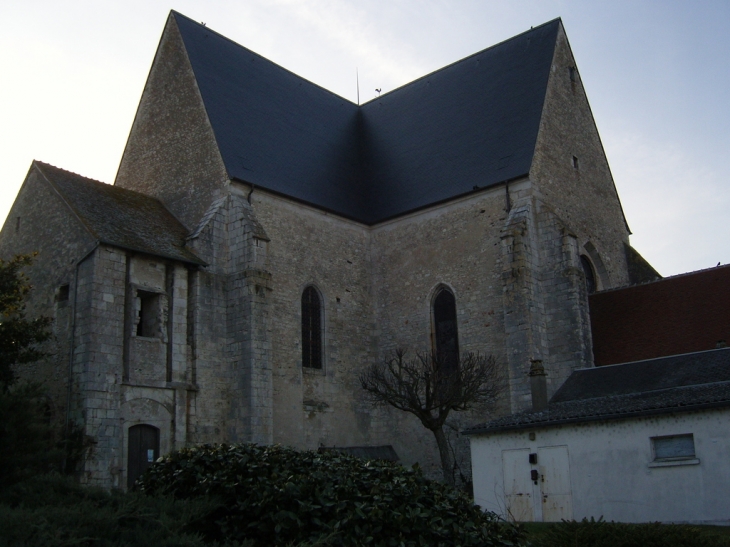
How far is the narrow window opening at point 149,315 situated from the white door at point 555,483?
8.48 m

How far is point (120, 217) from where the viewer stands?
57.8ft

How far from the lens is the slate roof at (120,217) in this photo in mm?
16594

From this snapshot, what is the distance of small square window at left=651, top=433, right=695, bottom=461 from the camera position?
39.0 ft

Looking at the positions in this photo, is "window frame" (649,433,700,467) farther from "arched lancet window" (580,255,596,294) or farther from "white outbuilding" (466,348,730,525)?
"arched lancet window" (580,255,596,294)

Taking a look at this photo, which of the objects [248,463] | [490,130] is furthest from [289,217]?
[248,463]

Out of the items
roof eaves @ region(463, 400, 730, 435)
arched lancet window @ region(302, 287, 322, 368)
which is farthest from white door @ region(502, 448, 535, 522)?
arched lancet window @ region(302, 287, 322, 368)

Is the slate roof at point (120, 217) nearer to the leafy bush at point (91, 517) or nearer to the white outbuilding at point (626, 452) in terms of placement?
the white outbuilding at point (626, 452)

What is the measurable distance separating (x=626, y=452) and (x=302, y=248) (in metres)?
10.4

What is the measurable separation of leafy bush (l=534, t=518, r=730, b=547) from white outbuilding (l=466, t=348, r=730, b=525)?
3876 millimetres

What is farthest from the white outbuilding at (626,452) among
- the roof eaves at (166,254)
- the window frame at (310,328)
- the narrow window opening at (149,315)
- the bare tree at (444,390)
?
the roof eaves at (166,254)

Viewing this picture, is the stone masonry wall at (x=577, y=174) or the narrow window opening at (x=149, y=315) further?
the stone masonry wall at (x=577, y=174)

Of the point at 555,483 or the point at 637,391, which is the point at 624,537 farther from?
the point at 637,391

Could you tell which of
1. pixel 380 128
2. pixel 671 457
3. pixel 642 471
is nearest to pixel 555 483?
pixel 642 471

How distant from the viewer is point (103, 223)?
1678cm
